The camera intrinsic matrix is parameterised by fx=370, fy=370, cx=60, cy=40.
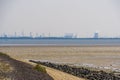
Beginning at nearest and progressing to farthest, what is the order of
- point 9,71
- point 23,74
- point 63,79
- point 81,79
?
1. point 23,74
2. point 9,71
3. point 63,79
4. point 81,79

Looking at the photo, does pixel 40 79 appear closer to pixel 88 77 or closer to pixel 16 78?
pixel 16 78

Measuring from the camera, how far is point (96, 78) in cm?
3819

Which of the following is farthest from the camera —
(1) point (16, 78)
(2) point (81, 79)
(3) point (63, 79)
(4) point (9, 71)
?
(2) point (81, 79)

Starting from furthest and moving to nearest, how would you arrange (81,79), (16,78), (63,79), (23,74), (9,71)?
(81,79)
(63,79)
(9,71)
(23,74)
(16,78)

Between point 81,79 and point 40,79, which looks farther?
point 81,79

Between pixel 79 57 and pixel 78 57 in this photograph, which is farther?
pixel 79 57

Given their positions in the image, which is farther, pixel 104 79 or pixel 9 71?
pixel 104 79

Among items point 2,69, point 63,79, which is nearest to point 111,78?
point 63,79

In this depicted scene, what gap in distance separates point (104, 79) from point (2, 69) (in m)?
A: 13.8

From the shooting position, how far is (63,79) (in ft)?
108

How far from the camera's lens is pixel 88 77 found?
39062mm

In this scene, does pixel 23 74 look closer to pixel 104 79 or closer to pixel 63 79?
pixel 63 79

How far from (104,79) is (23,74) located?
1509cm

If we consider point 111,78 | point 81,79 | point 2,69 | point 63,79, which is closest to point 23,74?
point 2,69
